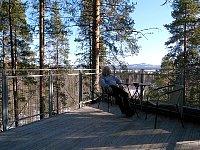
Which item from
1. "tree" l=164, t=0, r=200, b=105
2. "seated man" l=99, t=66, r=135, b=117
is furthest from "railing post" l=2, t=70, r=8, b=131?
"tree" l=164, t=0, r=200, b=105

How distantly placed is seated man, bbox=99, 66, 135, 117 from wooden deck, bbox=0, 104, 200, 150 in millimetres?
231

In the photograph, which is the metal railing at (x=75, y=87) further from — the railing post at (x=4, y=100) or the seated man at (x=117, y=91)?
the seated man at (x=117, y=91)

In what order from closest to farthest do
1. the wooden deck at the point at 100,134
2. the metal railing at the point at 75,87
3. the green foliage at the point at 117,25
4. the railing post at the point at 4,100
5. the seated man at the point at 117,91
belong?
1. the wooden deck at the point at 100,134
2. the railing post at the point at 4,100
3. the metal railing at the point at 75,87
4. the seated man at the point at 117,91
5. the green foliage at the point at 117,25

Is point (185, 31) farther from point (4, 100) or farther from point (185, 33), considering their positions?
point (4, 100)

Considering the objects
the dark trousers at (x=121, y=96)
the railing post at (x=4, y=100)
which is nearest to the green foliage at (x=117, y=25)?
the dark trousers at (x=121, y=96)

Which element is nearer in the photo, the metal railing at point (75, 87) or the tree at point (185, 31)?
the metal railing at point (75, 87)

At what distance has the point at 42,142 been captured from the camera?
202 inches

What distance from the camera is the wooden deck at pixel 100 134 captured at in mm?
4973

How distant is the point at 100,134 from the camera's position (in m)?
5.72

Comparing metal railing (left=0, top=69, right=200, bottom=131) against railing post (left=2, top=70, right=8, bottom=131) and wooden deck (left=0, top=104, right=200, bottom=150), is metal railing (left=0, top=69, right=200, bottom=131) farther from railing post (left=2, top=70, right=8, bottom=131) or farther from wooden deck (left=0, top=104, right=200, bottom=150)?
wooden deck (left=0, top=104, right=200, bottom=150)

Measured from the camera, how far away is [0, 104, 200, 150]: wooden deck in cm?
497

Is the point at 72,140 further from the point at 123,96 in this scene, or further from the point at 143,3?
the point at 143,3

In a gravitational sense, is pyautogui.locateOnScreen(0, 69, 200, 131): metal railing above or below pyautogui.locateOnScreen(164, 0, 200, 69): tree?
below

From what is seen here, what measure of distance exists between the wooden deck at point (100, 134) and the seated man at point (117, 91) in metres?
0.23
